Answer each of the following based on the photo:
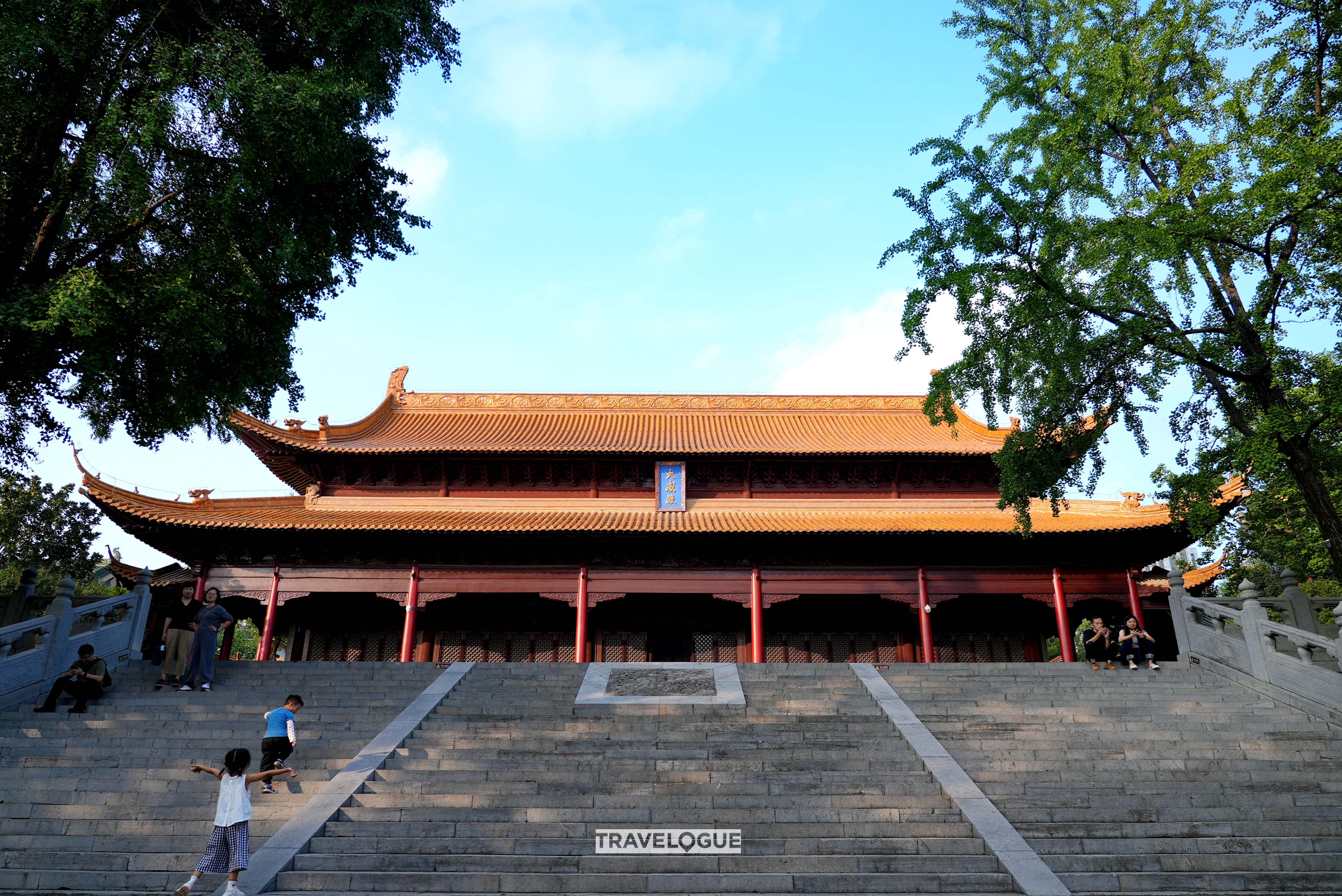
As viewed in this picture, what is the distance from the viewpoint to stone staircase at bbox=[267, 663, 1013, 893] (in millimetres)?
6344

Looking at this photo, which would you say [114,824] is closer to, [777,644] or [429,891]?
[429,891]

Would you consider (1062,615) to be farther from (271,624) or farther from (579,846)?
(271,624)

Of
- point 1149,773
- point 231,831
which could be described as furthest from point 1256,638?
point 231,831

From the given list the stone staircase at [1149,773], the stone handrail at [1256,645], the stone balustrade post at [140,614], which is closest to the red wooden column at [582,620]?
the stone staircase at [1149,773]

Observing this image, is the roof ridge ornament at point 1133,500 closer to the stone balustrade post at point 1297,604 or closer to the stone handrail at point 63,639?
the stone balustrade post at point 1297,604

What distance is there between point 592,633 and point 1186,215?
13607 millimetres

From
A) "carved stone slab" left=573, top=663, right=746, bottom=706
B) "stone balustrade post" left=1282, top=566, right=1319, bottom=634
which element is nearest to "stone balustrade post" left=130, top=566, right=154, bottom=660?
"carved stone slab" left=573, top=663, right=746, bottom=706

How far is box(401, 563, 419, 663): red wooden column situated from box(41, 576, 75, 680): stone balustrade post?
6001 millimetres

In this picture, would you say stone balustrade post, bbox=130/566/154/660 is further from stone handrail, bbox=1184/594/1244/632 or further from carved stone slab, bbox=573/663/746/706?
stone handrail, bbox=1184/594/1244/632

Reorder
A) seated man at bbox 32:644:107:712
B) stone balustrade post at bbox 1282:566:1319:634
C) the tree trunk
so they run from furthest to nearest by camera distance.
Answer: stone balustrade post at bbox 1282:566:1319:634 < seated man at bbox 32:644:107:712 < the tree trunk

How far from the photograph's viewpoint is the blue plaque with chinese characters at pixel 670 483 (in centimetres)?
1911

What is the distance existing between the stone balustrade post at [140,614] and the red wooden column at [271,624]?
9.99 ft

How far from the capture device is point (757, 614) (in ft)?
55.4

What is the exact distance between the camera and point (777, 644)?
18.5m
